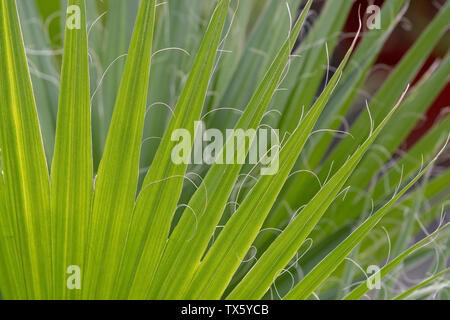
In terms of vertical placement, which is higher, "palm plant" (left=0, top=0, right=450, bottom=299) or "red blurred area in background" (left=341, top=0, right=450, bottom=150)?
"red blurred area in background" (left=341, top=0, right=450, bottom=150)

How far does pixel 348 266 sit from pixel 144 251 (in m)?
0.29

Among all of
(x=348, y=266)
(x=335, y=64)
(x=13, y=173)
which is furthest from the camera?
(x=335, y=64)

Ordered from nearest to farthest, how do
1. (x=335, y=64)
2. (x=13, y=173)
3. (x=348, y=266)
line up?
1. (x=13, y=173)
2. (x=348, y=266)
3. (x=335, y=64)

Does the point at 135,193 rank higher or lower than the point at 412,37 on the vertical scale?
lower

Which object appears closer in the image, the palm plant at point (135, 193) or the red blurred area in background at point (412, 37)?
the palm plant at point (135, 193)

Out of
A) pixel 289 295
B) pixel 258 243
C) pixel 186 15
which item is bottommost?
pixel 289 295

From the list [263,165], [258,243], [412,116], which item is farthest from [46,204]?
[412,116]

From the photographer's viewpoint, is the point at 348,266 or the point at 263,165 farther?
the point at 348,266

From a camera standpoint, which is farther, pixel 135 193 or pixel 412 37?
pixel 412 37

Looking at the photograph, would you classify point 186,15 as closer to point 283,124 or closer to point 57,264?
point 283,124

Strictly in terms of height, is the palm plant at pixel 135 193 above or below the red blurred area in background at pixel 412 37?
below

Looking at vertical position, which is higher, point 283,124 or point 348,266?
point 283,124

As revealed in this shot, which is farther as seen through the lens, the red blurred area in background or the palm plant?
the red blurred area in background

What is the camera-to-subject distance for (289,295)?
54 centimetres
